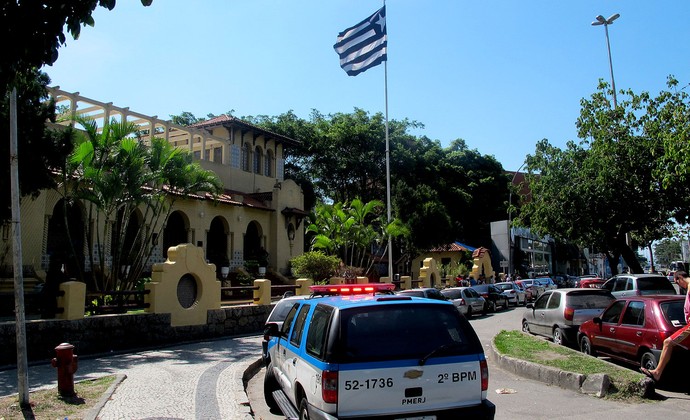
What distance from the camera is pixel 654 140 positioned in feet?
65.4

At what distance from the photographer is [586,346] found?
11.7 m

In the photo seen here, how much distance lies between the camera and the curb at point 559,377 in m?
7.99

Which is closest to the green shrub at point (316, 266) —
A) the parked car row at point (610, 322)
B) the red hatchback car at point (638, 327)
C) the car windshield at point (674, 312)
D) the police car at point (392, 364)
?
the parked car row at point (610, 322)

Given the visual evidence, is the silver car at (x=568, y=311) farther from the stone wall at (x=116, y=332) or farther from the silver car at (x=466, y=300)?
the silver car at (x=466, y=300)

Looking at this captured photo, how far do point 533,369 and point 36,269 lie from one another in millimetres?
17225

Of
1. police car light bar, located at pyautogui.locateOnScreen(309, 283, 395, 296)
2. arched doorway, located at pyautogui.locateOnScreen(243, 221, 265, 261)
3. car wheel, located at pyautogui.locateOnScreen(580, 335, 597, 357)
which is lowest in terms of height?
car wheel, located at pyautogui.locateOnScreen(580, 335, 597, 357)

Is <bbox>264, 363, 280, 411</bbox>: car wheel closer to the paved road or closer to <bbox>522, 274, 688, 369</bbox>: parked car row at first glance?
the paved road

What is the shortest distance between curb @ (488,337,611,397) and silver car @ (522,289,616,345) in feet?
10.4

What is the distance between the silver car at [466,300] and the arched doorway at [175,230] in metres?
12.7

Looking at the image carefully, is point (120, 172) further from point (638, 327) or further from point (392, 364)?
point (638, 327)

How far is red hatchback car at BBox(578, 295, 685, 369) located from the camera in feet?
29.3

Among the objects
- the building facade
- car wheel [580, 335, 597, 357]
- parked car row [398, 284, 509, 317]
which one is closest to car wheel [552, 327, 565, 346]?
car wheel [580, 335, 597, 357]

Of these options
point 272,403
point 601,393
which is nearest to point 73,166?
point 272,403

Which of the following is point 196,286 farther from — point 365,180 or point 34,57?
point 365,180
